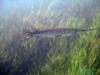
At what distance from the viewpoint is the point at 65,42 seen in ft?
7.86

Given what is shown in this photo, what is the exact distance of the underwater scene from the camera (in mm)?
2357

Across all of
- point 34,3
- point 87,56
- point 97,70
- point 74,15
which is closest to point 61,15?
point 74,15

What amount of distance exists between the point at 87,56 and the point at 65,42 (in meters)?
0.23

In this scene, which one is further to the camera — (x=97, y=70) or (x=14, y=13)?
(x=14, y=13)

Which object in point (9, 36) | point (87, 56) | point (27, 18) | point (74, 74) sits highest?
point (27, 18)

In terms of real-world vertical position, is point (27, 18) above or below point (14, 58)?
above

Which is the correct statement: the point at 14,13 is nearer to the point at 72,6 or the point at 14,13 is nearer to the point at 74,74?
the point at 72,6

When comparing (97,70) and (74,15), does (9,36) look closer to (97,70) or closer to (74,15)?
(74,15)

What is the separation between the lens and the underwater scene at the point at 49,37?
2357 mm

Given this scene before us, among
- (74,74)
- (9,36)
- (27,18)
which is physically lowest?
(74,74)

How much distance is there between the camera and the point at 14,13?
2514 millimetres

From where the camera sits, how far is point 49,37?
2414 millimetres

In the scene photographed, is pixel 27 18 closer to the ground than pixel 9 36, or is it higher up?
higher up

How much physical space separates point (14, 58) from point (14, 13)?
42 centimetres
